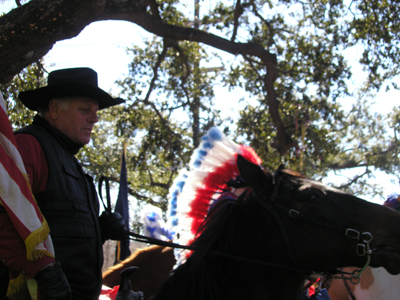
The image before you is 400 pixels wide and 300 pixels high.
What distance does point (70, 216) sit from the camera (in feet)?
6.47

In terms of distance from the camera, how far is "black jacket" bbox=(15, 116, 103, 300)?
1.91 meters

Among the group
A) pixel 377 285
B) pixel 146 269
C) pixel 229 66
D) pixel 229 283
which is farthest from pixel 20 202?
pixel 229 66

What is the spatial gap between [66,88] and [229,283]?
59.6 inches

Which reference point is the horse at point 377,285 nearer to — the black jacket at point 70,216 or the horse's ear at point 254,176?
the horse's ear at point 254,176

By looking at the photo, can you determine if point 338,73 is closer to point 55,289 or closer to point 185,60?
point 185,60

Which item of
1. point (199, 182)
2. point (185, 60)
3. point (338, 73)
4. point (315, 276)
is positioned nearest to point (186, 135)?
point (185, 60)

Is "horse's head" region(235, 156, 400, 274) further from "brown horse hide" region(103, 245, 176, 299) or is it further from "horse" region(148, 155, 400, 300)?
"brown horse hide" region(103, 245, 176, 299)

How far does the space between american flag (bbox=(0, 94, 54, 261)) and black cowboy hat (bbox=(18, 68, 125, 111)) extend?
57 centimetres

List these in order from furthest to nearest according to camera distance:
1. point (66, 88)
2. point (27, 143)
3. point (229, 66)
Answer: point (229, 66) < point (66, 88) < point (27, 143)

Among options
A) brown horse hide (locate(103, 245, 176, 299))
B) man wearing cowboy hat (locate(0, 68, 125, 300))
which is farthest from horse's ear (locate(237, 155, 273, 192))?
brown horse hide (locate(103, 245, 176, 299))

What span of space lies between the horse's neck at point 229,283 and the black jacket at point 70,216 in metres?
0.45

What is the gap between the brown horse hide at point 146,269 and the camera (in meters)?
4.47

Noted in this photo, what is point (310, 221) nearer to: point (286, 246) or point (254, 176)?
point (286, 246)

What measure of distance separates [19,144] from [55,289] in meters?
0.78
